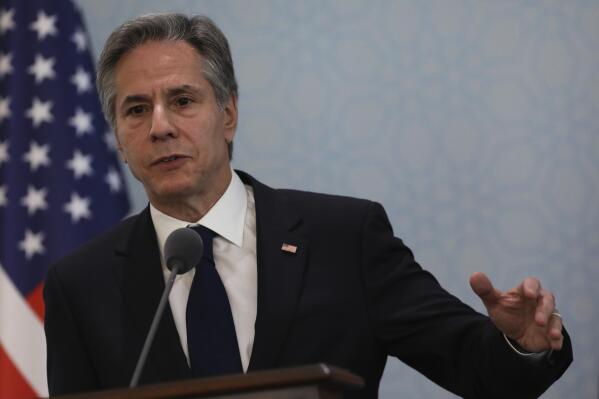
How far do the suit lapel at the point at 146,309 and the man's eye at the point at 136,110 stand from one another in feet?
0.82

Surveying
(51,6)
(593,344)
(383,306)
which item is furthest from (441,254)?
(51,6)

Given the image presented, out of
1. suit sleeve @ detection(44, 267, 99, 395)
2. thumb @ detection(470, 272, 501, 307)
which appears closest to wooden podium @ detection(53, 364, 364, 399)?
thumb @ detection(470, 272, 501, 307)

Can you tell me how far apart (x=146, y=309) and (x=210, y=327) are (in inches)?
7.2

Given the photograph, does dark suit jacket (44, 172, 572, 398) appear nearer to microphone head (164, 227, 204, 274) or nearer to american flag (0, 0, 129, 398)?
microphone head (164, 227, 204, 274)

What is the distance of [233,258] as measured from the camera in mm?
2371

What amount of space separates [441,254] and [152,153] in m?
1.50

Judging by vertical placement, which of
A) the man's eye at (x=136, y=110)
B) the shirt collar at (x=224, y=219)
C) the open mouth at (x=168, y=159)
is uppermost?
the man's eye at (x=136, y=110)

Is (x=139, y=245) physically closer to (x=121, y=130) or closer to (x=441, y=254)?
(x=121, y=130)

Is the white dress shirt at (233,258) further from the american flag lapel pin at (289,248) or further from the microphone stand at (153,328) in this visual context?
the microphone stand at (153,328)

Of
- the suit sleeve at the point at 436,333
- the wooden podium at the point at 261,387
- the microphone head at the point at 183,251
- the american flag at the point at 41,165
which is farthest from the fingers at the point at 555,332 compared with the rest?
the american flag at the point at 41,165

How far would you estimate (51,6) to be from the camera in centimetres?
Result: 382

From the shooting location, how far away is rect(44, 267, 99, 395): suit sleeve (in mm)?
2290

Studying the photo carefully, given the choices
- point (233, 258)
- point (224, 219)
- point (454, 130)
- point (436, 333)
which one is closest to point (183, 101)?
point (224, 219)

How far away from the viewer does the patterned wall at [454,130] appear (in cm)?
352
